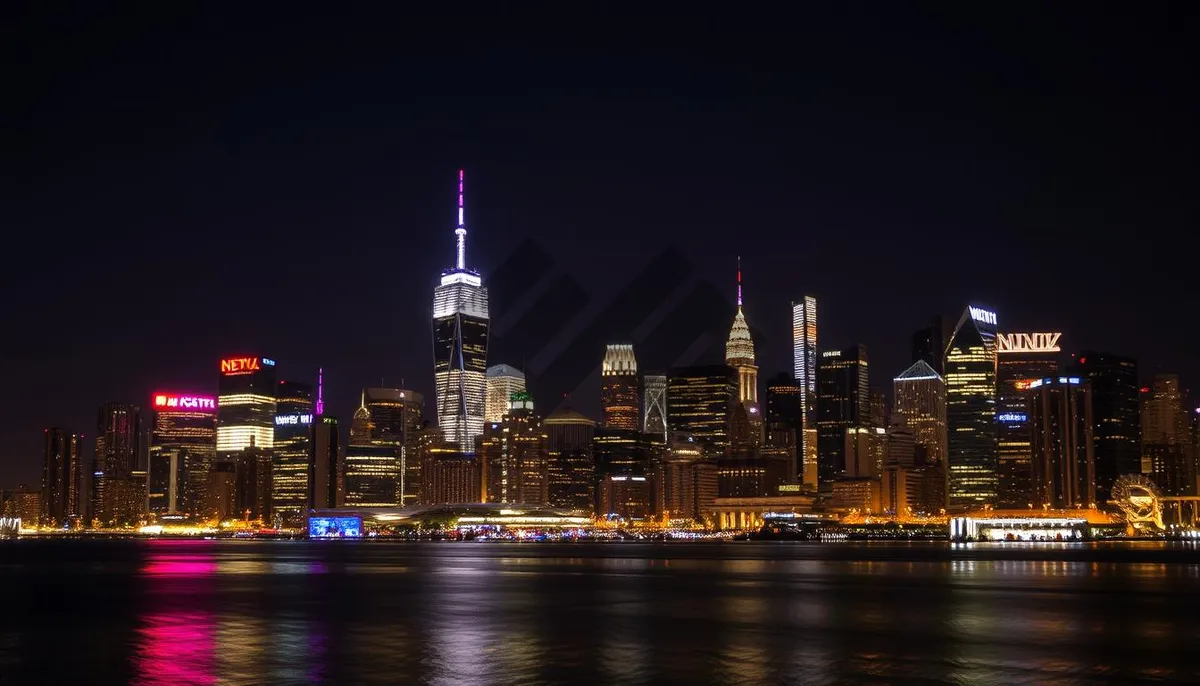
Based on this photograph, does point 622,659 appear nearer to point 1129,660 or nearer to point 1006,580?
point 1129,660

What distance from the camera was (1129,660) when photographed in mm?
39250

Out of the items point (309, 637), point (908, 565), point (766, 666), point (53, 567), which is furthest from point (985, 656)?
point (53, 567)

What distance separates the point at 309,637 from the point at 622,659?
1389cm

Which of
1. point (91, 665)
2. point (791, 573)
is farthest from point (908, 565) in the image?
point (91, 665)

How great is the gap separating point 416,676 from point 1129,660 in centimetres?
2330

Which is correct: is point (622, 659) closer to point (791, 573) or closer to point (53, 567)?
point (791, 573)

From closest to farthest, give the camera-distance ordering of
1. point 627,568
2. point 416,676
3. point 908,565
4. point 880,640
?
1. point 416,676
2. point 880,640
3. point 627,568
4. point 908,565

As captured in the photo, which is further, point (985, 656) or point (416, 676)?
point (985, 656)

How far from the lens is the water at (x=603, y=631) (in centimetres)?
3572

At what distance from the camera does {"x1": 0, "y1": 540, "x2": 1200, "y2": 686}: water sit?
35719mm

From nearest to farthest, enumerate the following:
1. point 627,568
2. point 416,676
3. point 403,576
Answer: point 416,676, point 403,576, point 627,568

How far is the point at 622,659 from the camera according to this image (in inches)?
1523

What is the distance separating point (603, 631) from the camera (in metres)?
47.9

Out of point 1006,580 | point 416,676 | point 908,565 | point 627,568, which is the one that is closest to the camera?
point 416,676
